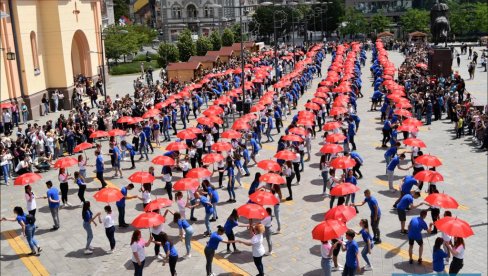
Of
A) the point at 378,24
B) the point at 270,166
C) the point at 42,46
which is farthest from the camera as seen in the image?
the point at 378,24

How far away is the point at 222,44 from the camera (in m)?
73.6

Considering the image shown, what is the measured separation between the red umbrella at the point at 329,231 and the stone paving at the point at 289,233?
1.97 metres

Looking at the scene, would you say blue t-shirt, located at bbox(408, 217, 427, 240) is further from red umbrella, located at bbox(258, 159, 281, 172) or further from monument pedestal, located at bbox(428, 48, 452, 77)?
monument pedestal, located at bbox(428, 48, 452, 77)

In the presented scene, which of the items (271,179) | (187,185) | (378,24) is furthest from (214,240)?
(378,24)

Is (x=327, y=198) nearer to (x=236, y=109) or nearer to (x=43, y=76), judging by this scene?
(x=236, y=109)

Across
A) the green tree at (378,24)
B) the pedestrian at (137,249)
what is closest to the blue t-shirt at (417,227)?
the pedestrian at (137,249)

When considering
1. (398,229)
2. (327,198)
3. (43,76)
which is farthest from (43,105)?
(398,229)

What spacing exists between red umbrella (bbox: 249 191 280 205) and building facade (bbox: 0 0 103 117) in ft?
79.3

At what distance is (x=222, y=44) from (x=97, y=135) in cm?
5210

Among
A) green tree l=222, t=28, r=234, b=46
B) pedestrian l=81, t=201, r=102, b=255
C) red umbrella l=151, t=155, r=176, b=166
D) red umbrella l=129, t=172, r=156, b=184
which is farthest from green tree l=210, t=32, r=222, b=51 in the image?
pedestrian l=81, t=201, r=102, b=255

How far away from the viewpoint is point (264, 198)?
47.1 feet

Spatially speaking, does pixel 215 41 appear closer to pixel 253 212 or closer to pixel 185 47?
pixel 185 47

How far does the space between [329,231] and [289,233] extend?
168 inches

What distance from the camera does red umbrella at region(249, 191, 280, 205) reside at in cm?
1426
